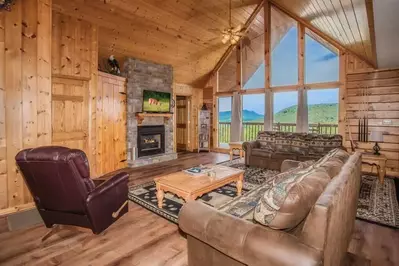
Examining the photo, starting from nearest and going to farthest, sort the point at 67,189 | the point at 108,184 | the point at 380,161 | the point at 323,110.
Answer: the point at 67,189
the point at 108,184
the point at 380,161
the point at 323,110

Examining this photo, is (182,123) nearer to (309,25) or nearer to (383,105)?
(309,25)

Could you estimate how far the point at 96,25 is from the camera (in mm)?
4637

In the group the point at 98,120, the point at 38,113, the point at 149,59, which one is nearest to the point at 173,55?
the point at 149,59

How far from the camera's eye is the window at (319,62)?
6211 mm

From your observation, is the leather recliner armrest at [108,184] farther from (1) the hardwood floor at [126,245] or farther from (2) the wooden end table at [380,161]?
(2) the wooden end table at [380,161]

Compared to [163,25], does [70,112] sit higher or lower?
lower

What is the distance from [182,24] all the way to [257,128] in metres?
4.33

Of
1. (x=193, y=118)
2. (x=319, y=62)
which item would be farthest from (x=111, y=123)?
(x=319, y=62)

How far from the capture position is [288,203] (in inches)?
50.2

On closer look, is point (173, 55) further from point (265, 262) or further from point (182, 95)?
point (265, 262)

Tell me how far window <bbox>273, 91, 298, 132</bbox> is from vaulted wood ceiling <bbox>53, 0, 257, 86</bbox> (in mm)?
2462

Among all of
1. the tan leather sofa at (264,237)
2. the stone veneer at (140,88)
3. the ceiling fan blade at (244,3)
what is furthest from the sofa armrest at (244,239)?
the ceiling fan blade at (244,3)

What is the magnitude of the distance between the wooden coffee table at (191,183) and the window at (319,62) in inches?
172

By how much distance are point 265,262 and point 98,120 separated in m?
4.60
